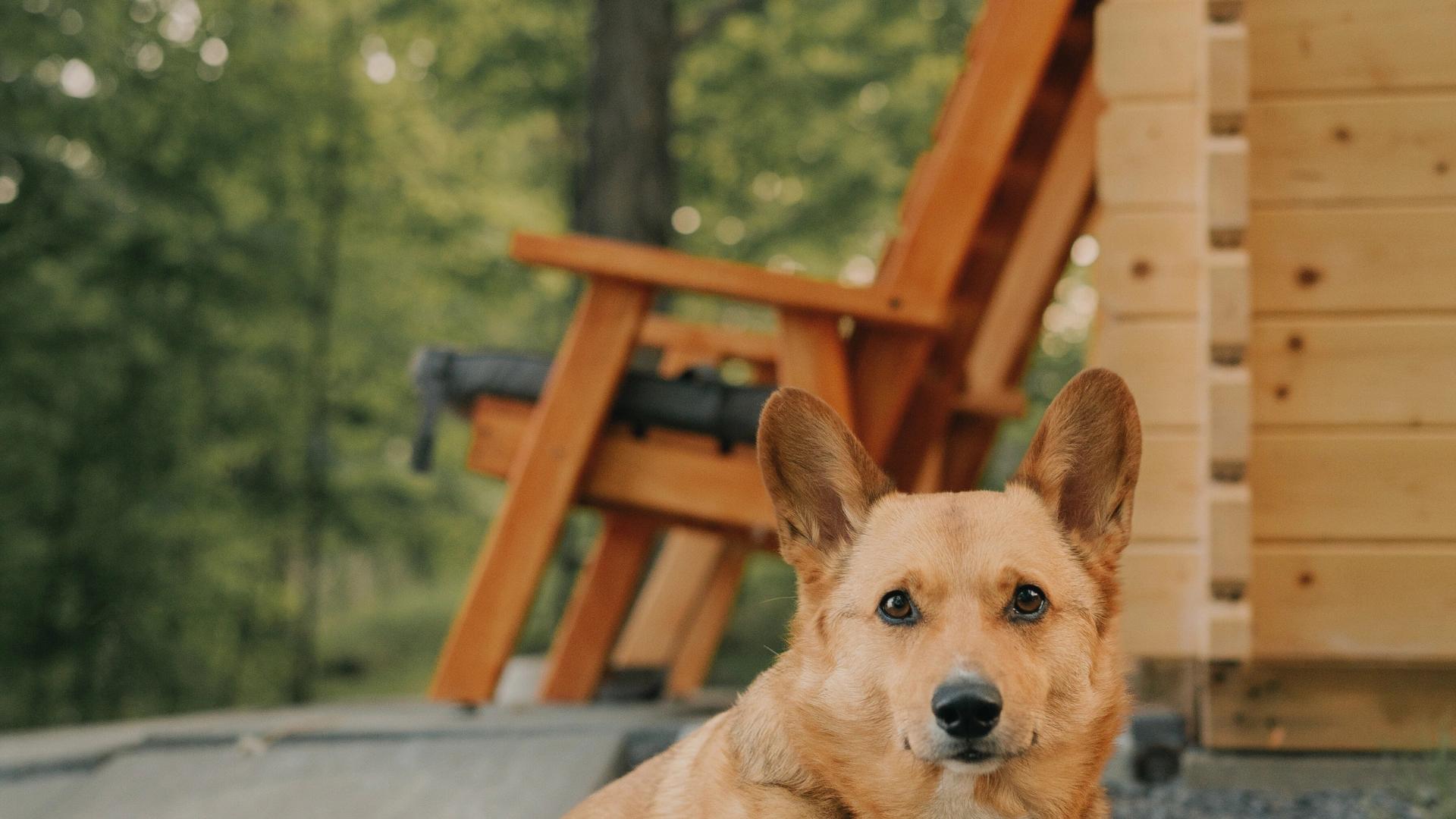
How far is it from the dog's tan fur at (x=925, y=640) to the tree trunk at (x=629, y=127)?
531 centimetres

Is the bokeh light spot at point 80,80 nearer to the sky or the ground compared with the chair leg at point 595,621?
nearer to the sky

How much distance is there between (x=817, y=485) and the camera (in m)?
1.89

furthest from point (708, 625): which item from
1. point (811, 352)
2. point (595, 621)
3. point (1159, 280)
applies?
point (1159, 280)

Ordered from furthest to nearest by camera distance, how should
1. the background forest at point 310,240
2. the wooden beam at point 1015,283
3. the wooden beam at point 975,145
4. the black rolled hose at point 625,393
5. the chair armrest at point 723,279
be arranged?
the background forest at point 310,240, the wooden beam at point 1015,283, the black rolled hose at point 625,393, the wooden beam at point 975,145, the chair armrest at point 723,279

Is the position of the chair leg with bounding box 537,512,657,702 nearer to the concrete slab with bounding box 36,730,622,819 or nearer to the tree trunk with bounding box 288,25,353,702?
the concrete slab with bounding box 36,730,622,819

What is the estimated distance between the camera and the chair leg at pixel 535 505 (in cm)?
339

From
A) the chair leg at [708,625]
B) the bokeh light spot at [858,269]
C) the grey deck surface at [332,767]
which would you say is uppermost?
the bokeh light spot at [858,269]

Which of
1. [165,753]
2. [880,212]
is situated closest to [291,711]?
[165,753]

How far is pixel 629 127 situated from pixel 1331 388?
507 centimetres

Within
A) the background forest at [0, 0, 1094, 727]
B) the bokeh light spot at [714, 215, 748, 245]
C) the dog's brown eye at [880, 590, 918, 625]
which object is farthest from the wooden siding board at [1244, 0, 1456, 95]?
the bokeh light spot at [714, 215, 748, 245]

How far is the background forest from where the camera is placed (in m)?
6.11

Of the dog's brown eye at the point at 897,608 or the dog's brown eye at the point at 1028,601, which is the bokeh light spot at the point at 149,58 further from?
the dog's brown eye at the point at 1028,601

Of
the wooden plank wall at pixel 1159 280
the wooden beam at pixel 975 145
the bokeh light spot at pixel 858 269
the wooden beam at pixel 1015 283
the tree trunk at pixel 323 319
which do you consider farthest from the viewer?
the bokeh light spot at pixel 858 269

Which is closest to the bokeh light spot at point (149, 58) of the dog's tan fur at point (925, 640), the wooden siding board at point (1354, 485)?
the dog's tan fur at point (925, 640)
